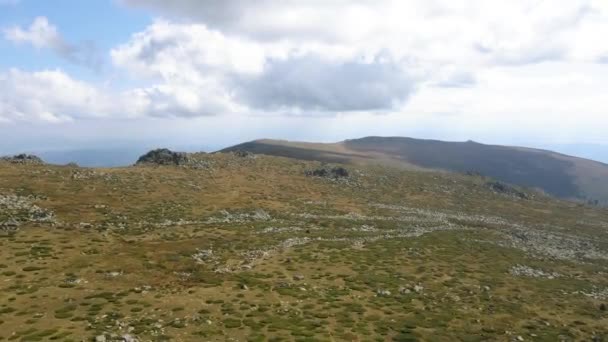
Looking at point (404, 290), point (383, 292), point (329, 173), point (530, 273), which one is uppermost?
point (329, 173)

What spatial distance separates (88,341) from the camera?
30.3m

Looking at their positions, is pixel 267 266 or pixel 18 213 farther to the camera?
pixel 18 213

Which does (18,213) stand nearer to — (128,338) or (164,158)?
(128,338)

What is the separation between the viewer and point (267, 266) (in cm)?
5438

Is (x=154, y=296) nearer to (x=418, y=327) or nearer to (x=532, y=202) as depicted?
(x=418, y=327)

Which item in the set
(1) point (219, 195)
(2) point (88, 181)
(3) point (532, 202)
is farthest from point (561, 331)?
(3) point (532, 202)

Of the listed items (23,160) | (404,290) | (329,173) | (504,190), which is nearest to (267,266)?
(404,290)

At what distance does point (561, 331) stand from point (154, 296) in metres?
38.0

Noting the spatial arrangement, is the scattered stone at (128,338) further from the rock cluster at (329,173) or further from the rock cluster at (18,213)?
the rock cluster at (329,173)

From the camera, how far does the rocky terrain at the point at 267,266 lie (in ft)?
120

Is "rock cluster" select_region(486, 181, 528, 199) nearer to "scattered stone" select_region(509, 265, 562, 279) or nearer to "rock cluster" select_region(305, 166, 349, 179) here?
"rock cluster" select_region(305, 166, 349, 179)

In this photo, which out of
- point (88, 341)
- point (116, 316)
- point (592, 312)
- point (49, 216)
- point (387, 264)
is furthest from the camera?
point (49, 216)

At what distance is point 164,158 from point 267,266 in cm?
8764

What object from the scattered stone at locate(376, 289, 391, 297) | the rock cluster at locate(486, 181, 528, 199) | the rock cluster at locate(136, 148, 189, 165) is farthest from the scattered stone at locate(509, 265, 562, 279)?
the rock cluster at locate(486, 181, 528, 199)
